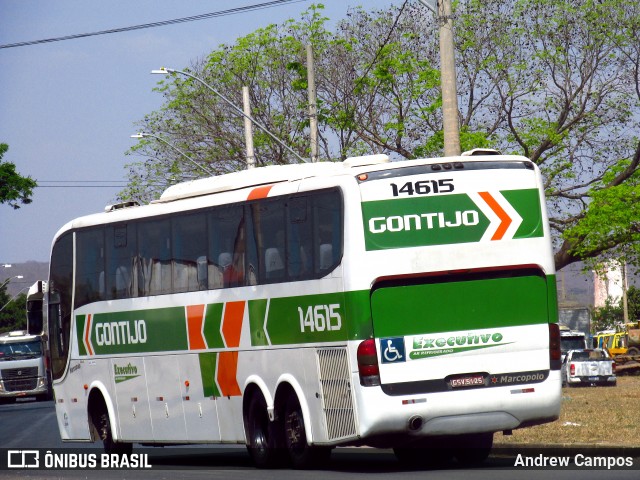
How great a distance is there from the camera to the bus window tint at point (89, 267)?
67.2 ft

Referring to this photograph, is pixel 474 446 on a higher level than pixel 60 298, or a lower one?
lower

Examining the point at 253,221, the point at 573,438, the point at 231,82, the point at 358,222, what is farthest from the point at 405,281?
the point at 231,82

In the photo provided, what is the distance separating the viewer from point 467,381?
14.7 metres

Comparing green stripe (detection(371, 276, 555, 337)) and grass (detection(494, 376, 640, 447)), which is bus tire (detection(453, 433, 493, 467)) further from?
green stripe (detection(371, 276, 555, 337))

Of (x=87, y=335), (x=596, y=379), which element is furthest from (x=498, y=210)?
(x=596, y=379)

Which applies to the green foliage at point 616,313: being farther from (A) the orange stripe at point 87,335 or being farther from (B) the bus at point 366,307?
(B) the bus at point 366,307

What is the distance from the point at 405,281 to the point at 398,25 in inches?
1115

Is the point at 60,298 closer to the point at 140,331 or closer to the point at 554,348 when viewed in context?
the point at 140,331

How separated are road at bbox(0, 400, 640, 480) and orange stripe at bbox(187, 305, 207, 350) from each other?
1.65 meters

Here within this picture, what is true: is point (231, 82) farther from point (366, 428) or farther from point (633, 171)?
point (366, 428)

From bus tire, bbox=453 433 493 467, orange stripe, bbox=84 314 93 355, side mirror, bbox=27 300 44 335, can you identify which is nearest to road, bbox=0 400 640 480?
bus tire, bbox=453 433 493 467

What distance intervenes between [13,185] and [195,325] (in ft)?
130

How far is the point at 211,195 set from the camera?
59.3 ft

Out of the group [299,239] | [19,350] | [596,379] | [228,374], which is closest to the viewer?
[299,239]
